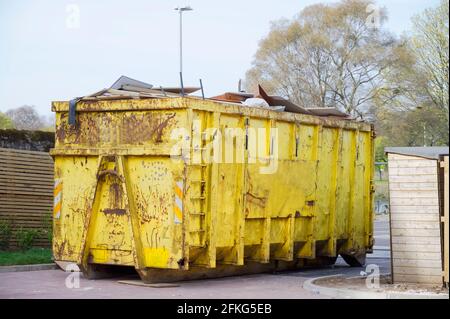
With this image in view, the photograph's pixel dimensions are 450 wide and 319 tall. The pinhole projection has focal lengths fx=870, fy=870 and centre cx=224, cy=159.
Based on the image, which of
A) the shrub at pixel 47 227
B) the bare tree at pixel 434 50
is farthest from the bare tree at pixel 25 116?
the shrub at pixel 47 227

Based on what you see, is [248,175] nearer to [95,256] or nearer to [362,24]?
[95,256]

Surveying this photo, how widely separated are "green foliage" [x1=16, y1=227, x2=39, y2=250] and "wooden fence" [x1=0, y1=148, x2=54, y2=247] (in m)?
0.07

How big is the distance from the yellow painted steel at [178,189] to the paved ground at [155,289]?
355 millimetres

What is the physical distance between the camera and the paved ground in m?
12.0

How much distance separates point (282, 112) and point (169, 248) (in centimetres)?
334

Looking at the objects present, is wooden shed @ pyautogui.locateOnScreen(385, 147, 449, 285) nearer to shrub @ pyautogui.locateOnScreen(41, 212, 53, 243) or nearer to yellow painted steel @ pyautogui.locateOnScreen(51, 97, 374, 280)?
yellow painted steel @ pyautogui.locateOnScreen(51, 97, 374, 280)

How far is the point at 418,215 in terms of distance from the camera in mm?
12266

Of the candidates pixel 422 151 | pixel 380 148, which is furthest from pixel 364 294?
pixel 380 148

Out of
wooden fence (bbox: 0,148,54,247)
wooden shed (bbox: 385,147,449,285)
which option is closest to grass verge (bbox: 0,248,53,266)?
wooden fence (bbox: 0,148,54,247)

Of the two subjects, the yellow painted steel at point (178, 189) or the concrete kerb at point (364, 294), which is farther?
the yellow painted steel at point (178, 189)

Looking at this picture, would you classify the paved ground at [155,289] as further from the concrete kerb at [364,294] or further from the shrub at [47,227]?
the shrub at [47,227]

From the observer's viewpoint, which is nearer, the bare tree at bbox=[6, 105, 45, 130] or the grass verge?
the grass verge

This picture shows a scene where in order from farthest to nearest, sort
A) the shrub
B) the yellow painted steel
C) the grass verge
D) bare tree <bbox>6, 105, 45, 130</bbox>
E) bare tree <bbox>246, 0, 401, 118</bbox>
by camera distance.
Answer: bare tree <bbox>6, 105, 45, 130</bbox> < bare tree <bbox>246, 0, 401, 118</bbox> < the shrub < the grass verge < the yellow painted steel

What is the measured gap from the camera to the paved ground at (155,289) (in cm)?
1199
